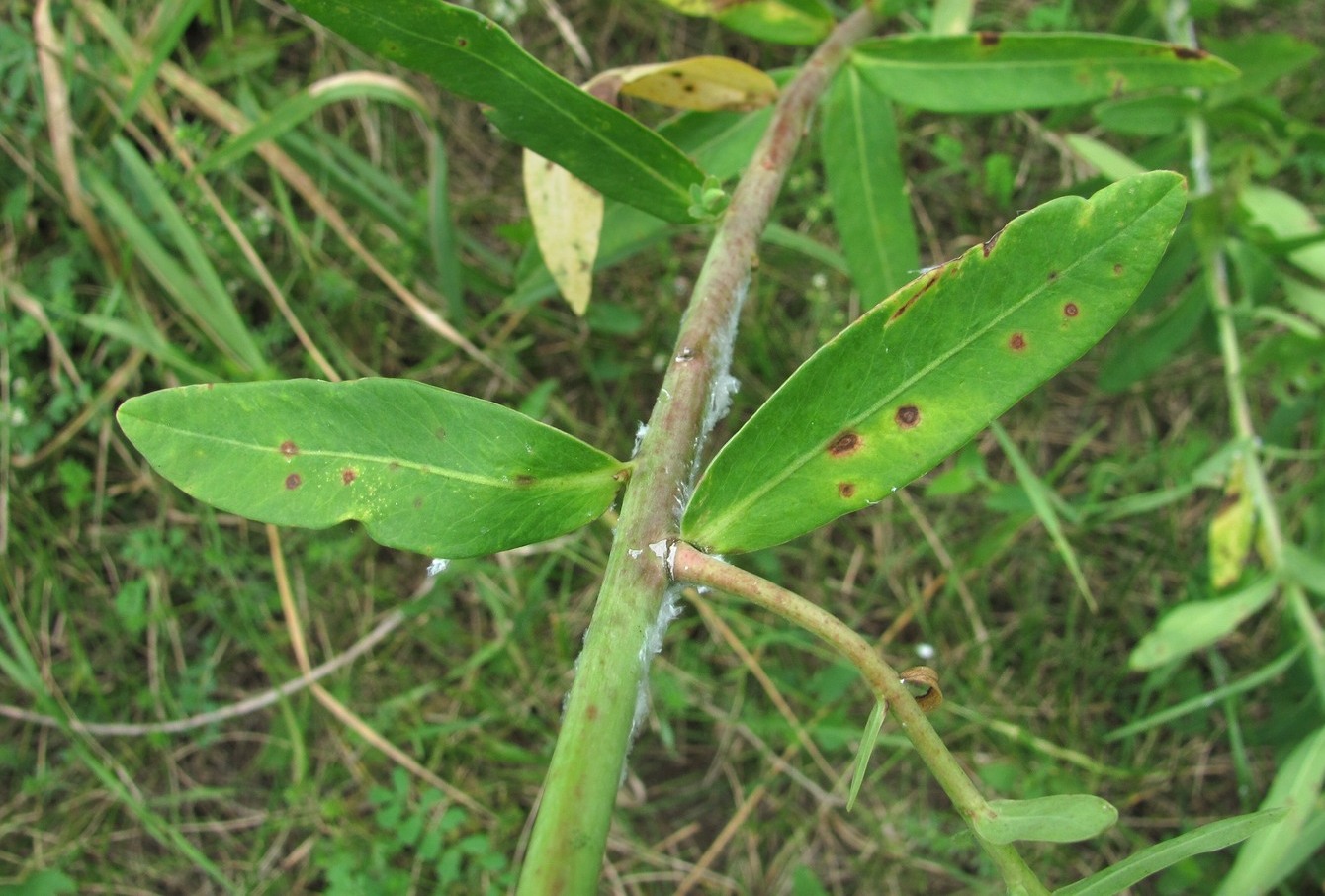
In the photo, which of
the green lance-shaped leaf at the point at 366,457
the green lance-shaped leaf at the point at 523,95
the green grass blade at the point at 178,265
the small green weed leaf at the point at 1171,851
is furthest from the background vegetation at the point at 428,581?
the small green weed leaf at the point at 1171,851

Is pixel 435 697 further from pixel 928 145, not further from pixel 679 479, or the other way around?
pixel 928 145

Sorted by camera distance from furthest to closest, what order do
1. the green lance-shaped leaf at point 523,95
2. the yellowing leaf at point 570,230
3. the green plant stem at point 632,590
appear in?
the yellowing leaf at point 570,230 → the green lance-shaped leaf at point 523,95 → the green plant stem at point 632,590

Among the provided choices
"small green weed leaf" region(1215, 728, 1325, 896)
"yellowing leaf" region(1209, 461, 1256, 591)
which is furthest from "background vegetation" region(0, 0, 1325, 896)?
"small green weed leaf" region(1215, 728, 1325, 896)

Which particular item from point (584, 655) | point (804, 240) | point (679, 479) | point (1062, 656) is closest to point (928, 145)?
point (804, 240)

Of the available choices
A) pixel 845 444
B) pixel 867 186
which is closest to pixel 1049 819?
pixel 845 444

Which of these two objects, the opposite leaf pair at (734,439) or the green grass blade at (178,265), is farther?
the green grass blade at (178,265)

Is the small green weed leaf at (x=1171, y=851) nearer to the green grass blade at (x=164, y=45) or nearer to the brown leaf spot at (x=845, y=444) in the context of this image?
the brown leaf spot at (x=845, y=444)

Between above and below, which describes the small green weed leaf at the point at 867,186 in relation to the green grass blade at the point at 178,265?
above
